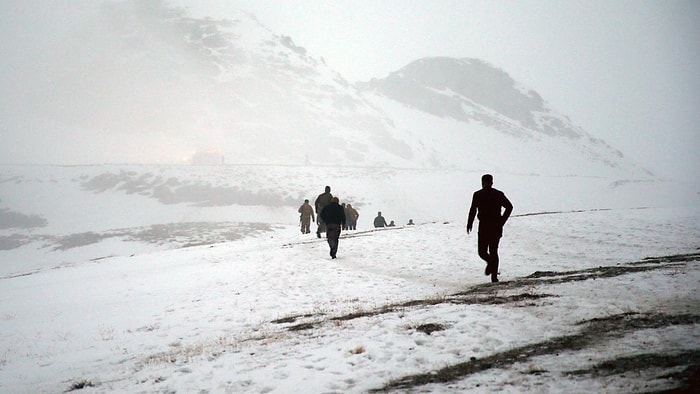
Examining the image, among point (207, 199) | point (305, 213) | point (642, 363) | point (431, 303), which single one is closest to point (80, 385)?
point (431, 303)

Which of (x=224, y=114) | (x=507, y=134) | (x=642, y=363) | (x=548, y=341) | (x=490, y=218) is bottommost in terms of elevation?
(x=548, y=341)

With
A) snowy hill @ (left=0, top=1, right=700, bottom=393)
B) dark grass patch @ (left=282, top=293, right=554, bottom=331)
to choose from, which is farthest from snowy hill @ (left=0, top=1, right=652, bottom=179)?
dark grass patch @ (left=282, top=293, right=554, bottom=331)

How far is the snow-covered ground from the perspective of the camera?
5031 mm

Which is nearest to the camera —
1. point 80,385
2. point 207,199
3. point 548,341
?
point 548,341

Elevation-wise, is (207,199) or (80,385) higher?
(207,199)

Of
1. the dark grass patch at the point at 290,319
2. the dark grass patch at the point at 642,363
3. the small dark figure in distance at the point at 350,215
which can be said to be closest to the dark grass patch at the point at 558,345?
the dark grass patch at the point at 642,363

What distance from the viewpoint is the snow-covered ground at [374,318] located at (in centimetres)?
503

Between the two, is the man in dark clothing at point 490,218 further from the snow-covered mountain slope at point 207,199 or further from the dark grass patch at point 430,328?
the snow-covered mountain slope at point 207,199

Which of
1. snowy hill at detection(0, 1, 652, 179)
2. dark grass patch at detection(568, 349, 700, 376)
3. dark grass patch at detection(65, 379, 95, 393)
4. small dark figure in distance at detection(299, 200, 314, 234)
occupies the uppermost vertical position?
snowy hill at detection(0, 1, 652, 179)

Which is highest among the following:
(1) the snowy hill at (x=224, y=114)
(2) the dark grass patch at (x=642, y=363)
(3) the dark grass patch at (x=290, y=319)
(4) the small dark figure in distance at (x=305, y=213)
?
(1) the snowy hill at (x=224, y=114)

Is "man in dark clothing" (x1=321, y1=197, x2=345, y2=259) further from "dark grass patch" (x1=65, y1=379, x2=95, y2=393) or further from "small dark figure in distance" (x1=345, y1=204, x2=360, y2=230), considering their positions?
"small dark figure in distance" (x1=345, y1=204, x2=360, y2=230)

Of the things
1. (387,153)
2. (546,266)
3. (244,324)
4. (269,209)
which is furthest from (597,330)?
(387,153)

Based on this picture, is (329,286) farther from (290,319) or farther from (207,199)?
(207,199)

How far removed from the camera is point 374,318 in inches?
299
